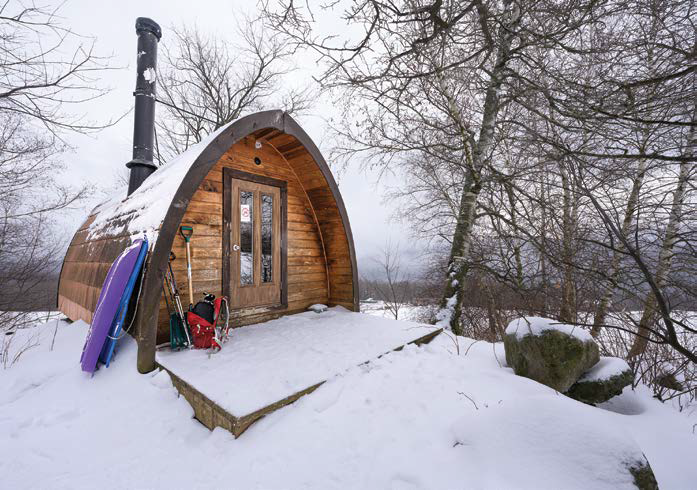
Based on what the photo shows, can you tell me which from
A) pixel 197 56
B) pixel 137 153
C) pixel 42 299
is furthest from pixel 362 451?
pixel 197 56

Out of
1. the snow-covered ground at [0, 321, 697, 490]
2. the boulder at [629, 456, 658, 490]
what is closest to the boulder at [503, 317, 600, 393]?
the snow-covered ground at [0, 321, 697, 490]

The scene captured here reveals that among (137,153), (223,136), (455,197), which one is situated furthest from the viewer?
(455,197)

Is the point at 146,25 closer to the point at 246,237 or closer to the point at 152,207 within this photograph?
the point at 152,207

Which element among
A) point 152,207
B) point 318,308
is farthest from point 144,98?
point 318,308

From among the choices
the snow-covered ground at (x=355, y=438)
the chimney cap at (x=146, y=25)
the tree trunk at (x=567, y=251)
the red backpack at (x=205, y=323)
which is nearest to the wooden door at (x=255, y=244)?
the red backpack at (x=205, y=323)

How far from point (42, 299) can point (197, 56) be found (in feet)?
38.8

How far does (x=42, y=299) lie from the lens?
26.3 ft

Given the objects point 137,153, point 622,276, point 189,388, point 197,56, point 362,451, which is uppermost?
point 197,56

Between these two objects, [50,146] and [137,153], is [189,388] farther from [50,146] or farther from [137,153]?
[50,146]

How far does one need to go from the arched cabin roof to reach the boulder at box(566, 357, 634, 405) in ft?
11.1

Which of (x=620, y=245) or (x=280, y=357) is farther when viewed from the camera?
(x=280, y=357)

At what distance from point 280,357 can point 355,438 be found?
4.51 feet

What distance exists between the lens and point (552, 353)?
9.49ft

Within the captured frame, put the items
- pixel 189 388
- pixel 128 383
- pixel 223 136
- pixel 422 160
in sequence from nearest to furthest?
pixel 189 388 < pixel 128 383 < pixel 223 136 < pixel 422 160
